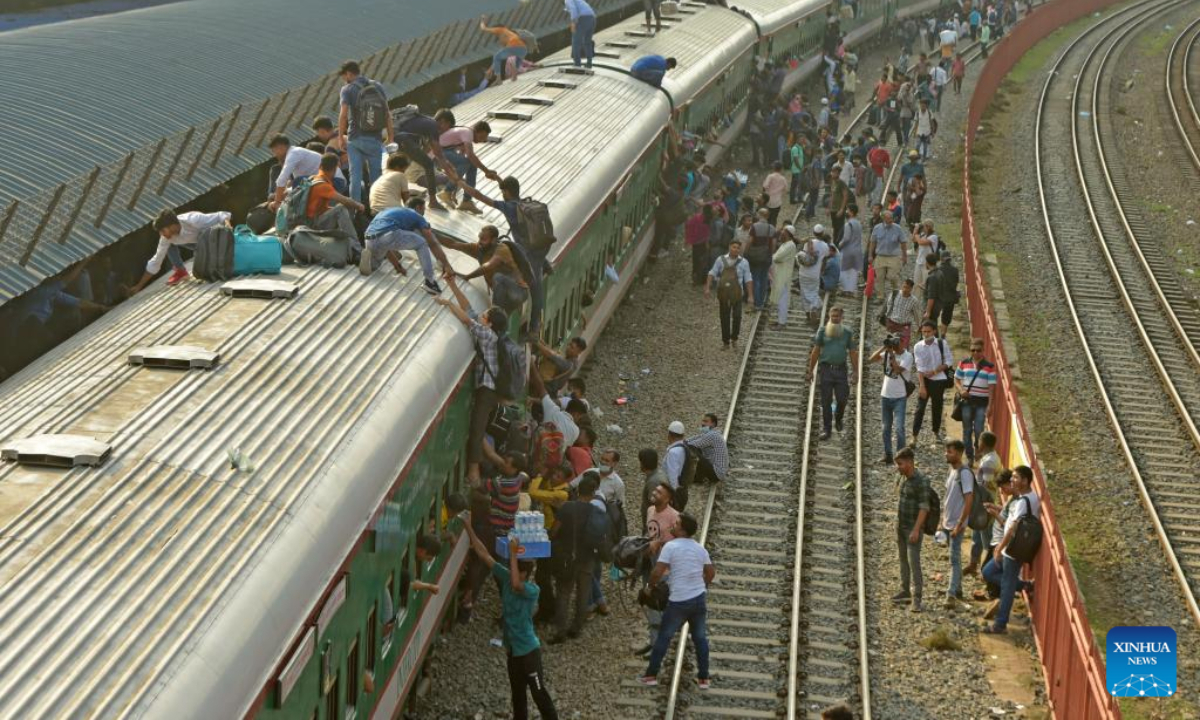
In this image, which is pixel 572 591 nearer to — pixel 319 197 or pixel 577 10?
pixel 319 197

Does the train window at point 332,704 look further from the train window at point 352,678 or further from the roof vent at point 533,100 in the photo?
the roof vent at point 533,100

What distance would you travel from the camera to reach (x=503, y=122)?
22266 mm

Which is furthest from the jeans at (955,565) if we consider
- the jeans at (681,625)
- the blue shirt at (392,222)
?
the blue shirt at (392,222)

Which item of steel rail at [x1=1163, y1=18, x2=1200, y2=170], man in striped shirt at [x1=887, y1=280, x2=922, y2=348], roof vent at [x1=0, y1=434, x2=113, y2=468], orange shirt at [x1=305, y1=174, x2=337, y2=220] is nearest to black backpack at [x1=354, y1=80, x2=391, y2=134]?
orange shirt at [x1=305, y1=174, x2=337, y2=220]

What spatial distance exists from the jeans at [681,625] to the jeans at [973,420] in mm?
6560

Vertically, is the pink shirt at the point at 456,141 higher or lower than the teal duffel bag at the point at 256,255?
lower

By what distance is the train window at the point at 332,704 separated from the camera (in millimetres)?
10438

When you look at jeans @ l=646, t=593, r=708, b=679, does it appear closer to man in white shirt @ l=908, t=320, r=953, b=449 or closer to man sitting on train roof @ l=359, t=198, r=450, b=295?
man sitting on train roof @ l=359, t=198, r=450, b=295

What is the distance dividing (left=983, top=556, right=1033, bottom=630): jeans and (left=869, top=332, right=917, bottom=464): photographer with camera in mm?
4107

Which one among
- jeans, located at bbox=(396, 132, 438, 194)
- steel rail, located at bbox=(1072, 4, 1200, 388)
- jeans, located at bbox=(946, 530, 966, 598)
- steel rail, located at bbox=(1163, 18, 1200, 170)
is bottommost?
steel rail, located at bbox=(1163, 18, 1200, 170)

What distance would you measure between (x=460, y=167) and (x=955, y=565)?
6.31 metres

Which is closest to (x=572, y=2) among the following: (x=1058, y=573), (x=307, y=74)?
(x=307, y=74)

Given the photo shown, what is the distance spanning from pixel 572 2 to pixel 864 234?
26.8 ft

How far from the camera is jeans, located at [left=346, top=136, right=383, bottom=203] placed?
1648 cm
